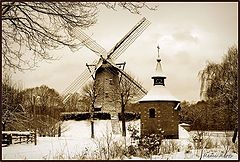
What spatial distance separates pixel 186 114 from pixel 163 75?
10.7m

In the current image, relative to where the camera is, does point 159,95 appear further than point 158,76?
No

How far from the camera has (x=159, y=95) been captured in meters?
22.0

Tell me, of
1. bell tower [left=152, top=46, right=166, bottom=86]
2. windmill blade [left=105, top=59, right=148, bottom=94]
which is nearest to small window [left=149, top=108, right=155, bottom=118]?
bell tower [left=152, top=46, right=166, bottom=86]

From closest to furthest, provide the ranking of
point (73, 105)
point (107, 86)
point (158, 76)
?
point (158, 76), point (107, 86), point (73, 105)

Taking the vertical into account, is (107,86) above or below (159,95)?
above

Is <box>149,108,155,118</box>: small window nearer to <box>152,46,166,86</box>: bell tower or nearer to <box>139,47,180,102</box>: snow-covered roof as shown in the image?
<box>139,47,180,102</box>: snow-covered roof

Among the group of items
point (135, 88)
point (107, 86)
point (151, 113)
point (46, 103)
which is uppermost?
point (107, 86)

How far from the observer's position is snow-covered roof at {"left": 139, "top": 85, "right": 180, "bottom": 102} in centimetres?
2180

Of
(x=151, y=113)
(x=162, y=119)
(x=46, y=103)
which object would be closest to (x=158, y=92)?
(x=151, y=113)

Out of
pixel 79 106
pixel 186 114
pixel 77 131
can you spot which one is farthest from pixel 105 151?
pixel 79 106

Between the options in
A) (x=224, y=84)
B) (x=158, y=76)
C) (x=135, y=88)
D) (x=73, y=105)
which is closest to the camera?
(x=224, y=84)

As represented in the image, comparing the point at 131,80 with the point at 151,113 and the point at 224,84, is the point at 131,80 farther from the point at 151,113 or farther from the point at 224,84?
the point at 224,84

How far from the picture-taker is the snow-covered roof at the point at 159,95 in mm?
21797

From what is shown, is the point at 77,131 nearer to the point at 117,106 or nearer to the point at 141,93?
the point at 117,106
